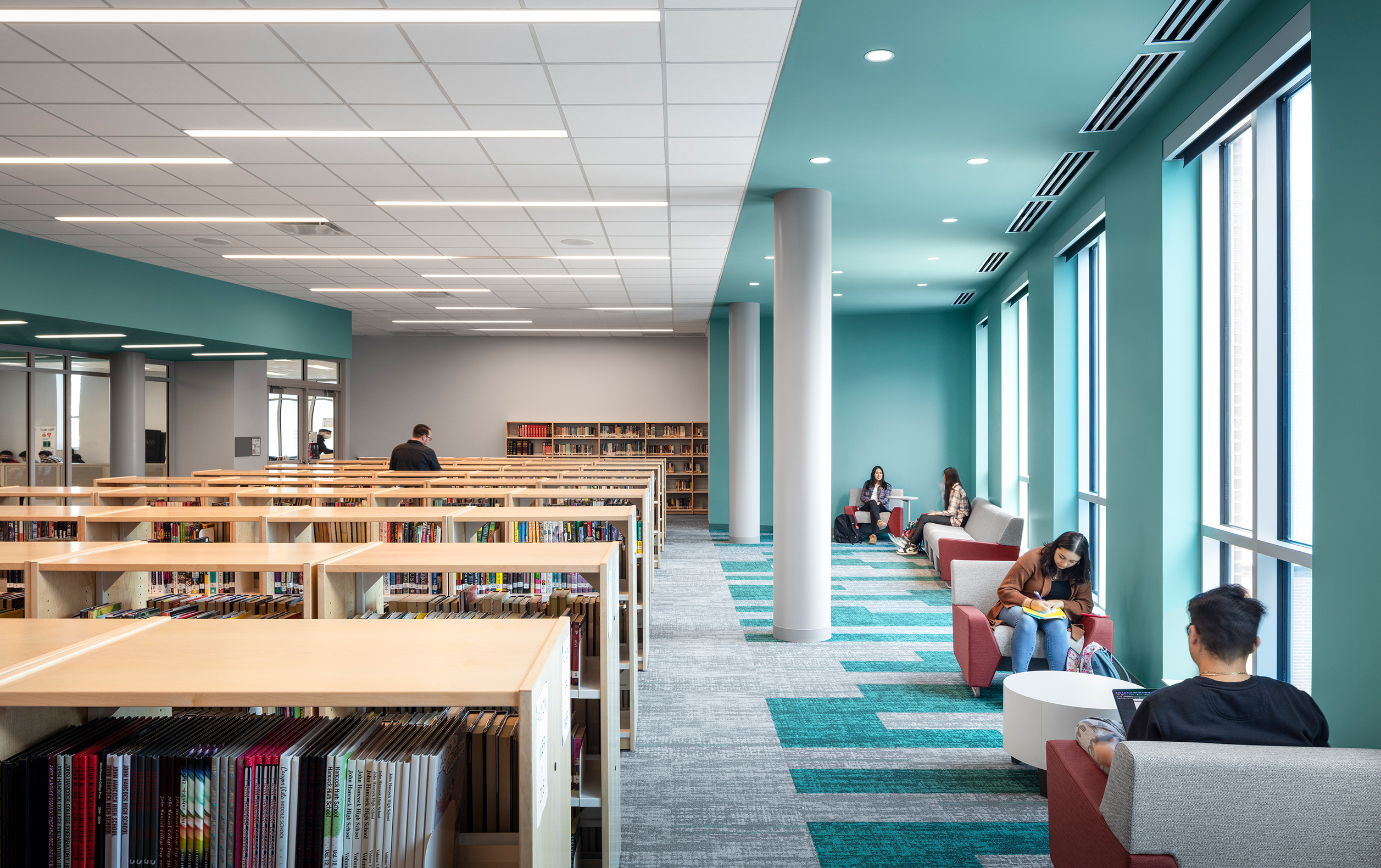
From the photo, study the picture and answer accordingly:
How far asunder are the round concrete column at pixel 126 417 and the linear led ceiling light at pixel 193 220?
4603 mm

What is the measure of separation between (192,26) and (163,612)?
93.0 inches

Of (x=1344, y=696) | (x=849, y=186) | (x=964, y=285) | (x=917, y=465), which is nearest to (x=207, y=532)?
(x=849, y=186)

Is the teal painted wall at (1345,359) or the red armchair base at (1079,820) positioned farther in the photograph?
the teal painted wall at (1345,359)

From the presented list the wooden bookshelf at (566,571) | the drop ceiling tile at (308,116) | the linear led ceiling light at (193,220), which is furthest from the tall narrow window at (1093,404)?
the linear led ceiling light at (193,220)

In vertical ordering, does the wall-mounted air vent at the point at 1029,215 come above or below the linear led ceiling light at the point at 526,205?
above

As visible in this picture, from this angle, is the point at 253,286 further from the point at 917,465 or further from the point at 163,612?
the point at 917,465

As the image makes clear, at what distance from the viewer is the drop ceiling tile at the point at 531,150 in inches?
179

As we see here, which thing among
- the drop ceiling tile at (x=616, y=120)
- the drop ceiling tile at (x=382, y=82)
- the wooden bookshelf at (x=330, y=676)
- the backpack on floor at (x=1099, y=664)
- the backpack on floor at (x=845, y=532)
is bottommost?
the backpack on floor at (x=845, y=532)

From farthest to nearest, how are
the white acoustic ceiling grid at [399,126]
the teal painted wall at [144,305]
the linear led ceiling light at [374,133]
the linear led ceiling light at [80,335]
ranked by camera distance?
the linear led ceiling light at [80,335] < the teal painted wall at [144,305] < the linear led ceiling light at [374,133] < the white acoustic ceiling grid at [399,126]

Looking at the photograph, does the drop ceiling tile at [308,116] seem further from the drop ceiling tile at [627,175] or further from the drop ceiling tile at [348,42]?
the drop ceiling tile at [627,175]

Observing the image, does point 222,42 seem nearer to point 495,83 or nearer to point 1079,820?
point 495,83

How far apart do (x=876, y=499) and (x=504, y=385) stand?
7.51m

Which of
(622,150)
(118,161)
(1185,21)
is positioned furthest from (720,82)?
(118,161)


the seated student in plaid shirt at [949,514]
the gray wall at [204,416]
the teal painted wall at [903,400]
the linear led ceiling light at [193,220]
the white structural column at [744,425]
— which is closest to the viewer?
the linear led ceiling light at [193,220]
